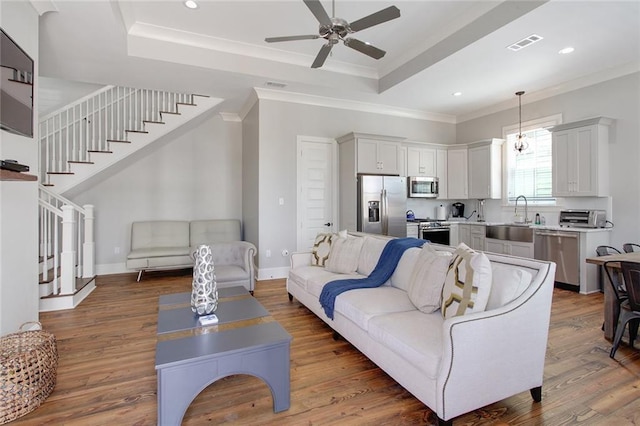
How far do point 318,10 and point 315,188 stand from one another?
3226 millimetres

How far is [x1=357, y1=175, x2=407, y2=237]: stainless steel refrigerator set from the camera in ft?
17.3

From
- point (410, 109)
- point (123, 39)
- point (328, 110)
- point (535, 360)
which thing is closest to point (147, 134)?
point (123, 39)

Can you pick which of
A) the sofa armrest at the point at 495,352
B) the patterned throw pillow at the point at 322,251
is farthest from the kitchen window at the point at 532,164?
the sofa armrest at the point at 495,352

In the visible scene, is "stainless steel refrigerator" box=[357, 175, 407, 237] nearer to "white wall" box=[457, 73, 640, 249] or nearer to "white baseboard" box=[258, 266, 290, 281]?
"white baseboard" box=[258, 266, 290, 281]

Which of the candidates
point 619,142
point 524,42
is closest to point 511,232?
point 619,142

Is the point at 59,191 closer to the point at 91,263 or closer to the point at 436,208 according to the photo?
the point at 91,263

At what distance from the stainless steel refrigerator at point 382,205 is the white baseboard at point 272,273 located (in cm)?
147

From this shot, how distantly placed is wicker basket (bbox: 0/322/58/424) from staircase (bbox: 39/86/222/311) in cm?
220

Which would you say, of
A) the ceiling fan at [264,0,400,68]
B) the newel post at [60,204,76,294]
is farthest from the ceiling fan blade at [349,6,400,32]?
the newel post at [60,204,76,294]

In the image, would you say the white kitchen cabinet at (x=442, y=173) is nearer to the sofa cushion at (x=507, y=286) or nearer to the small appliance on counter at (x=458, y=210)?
the small appliance on counter at (x=458, y=210)

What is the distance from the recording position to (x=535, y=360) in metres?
1.94

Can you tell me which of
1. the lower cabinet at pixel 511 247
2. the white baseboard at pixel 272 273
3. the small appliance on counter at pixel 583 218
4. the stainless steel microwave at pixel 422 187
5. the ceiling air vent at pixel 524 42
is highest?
the ceiling air vent at pixel 524 42

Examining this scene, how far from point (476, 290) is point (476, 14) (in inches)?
130

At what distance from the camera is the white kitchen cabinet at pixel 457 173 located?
21.0ft
